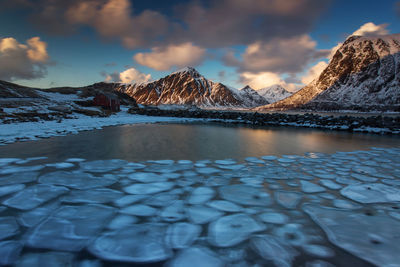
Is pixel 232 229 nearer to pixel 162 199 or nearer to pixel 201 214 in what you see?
pixel 201 214

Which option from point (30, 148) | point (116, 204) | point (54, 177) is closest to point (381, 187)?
point (116, 204)

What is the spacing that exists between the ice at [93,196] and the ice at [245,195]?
1587 mm

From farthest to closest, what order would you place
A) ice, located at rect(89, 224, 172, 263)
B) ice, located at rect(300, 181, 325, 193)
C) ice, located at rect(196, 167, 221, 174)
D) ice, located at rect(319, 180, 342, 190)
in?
ice, located at rect(196, 167, 221, 174) < ice, located at rect(319, 180, 342, 190) < ice, located at rect(300, 181, 325, 193) < ice, located at rect(89, 224, 172, 263)

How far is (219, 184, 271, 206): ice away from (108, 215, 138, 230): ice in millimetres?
1286

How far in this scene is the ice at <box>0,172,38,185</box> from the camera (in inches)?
122

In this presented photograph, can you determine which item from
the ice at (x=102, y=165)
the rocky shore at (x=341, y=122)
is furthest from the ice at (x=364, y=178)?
the rocky shore at (x=341, y=122)

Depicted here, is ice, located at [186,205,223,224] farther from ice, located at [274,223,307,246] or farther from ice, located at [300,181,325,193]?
ice, located at [300,181,325,193]

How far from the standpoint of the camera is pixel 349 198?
8.98 feet

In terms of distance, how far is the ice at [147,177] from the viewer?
3.37 meters

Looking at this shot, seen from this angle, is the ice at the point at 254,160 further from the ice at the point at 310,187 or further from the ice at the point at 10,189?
the ice at the point at 10,189

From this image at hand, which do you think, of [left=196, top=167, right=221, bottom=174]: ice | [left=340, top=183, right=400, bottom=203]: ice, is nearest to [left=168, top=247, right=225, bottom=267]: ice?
[left=196, top=167, right=221, bottom=174]: ice

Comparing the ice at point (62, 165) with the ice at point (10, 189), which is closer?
the ice at point (10, 189)

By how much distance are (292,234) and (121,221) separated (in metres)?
1.82

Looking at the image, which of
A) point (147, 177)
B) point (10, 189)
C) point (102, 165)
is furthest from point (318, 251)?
point (102, 165)
